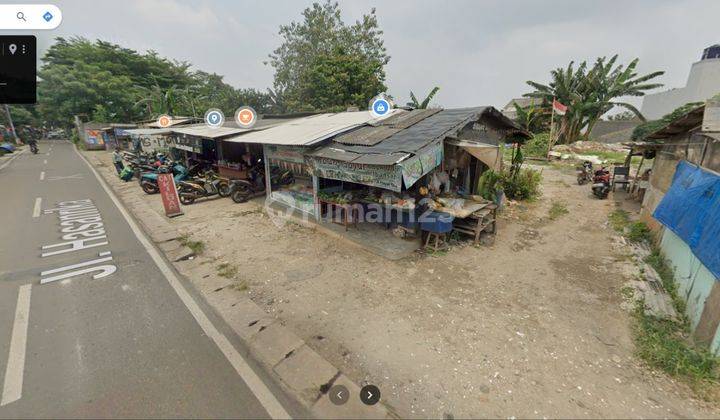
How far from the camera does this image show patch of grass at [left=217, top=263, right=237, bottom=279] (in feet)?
18.0

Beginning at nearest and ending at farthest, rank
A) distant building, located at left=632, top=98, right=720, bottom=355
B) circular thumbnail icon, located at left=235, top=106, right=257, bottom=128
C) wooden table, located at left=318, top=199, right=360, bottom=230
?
1. distant building, located at left=632, top=98, right=720, bottom=355
2. wooden table, located at left=318, top=199, right=360, bottom=230
3. circular thumbnail icon, located at left=235, top=106, right=257, bottom=128

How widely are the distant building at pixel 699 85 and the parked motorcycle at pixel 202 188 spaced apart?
58320 millimetres

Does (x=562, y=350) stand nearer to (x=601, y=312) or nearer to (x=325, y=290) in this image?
(x=601, y=312)

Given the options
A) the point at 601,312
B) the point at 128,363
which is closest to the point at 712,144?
the point at 601,312

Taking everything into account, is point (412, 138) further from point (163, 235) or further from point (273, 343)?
point (163, 235)

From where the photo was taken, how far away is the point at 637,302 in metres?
4.84

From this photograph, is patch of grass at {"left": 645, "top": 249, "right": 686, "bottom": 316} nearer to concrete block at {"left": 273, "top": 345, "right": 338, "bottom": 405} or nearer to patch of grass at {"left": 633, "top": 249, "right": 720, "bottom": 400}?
patch of grass at {"left": 633, "top": 249, "right": 720, "bottom": 400}

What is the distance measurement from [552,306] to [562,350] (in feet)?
3.76

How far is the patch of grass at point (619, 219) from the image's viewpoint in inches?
332

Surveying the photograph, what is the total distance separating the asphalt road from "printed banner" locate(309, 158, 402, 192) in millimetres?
3831

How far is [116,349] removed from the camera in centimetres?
360

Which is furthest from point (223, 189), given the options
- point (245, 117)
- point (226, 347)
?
point (226, 347)

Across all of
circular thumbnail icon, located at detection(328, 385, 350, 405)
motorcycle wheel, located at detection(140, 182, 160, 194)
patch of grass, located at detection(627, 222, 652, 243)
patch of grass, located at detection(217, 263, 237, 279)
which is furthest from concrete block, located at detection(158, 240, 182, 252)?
patch of grass, located at detection(627, 222, 652, 243)

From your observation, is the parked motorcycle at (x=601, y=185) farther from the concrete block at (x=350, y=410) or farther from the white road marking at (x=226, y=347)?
the white road marking at (x=226, y=347)
